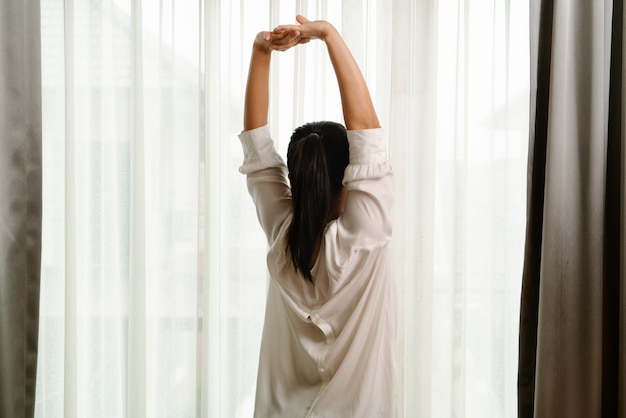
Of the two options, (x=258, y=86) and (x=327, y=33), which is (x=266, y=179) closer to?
(x=258, y=86)

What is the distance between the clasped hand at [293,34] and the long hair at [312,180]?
21cm

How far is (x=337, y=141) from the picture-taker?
117 centimetres

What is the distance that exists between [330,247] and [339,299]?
124 millimetres

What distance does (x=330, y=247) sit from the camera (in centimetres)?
113

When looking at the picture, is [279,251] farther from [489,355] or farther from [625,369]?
[625,369]

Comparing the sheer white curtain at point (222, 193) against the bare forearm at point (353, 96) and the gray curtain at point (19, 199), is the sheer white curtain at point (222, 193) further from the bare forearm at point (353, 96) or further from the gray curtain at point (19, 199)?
the bare forearm at point (353, 96)

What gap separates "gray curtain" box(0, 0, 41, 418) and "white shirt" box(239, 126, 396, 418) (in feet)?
3.25

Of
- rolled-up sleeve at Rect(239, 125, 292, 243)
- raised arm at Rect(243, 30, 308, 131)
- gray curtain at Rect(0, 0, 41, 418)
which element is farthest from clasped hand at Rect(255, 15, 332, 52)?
gray curtain at Rect(0, 0, 41, 418)

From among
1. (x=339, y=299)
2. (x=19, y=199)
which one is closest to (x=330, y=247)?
(x=339, y=299)

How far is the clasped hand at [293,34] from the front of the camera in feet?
3.89

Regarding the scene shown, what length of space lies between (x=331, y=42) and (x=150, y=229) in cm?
104

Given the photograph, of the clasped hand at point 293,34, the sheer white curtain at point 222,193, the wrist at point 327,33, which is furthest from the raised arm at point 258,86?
the sheer white curtain at point 222,193

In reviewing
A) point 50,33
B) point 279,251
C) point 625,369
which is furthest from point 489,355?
point 50,33

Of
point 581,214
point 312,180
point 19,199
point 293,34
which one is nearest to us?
point 312,180
